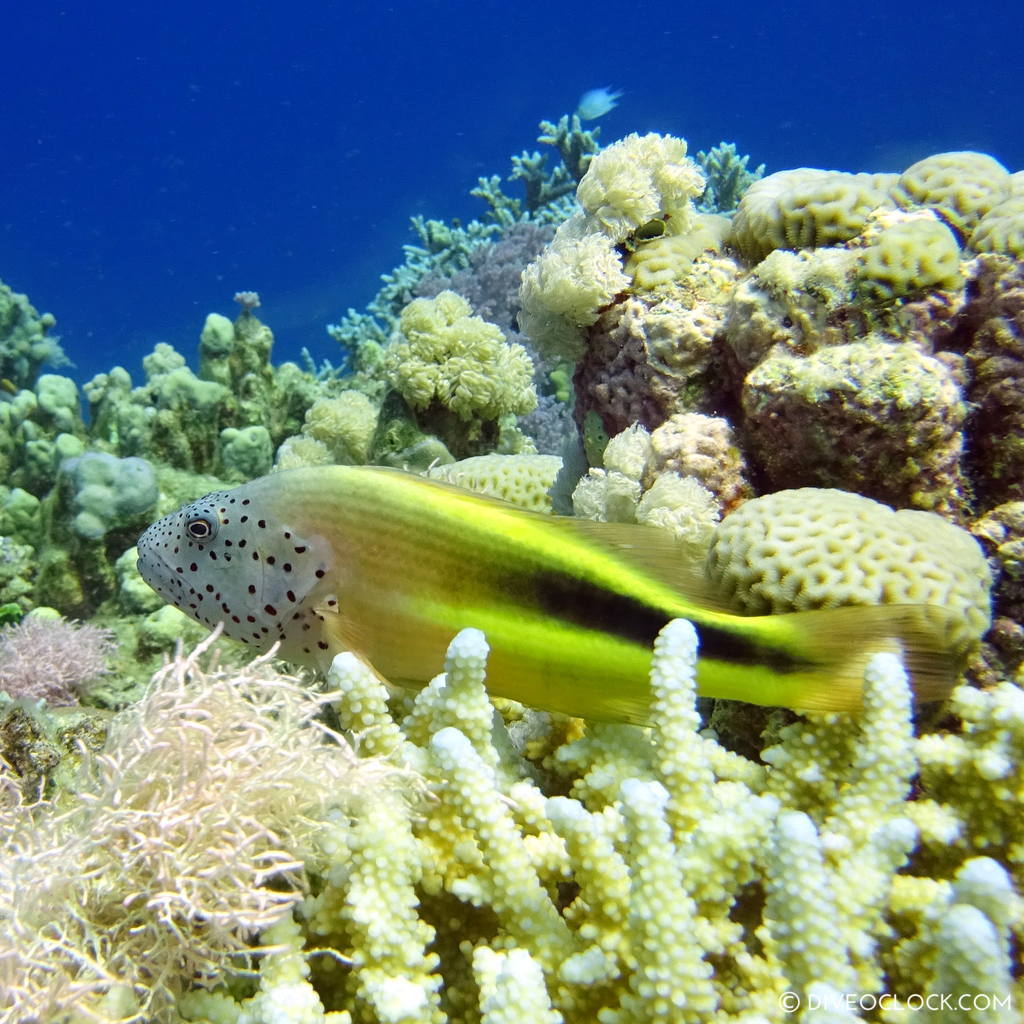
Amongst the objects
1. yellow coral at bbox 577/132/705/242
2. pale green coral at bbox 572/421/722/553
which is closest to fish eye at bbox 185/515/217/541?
pale green coral at bbox 572/421/722/553

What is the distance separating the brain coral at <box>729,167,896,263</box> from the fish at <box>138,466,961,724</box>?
2.02m

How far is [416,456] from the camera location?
19.3 ft

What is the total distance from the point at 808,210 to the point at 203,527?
2.95m

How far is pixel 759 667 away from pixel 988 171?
9.40ft

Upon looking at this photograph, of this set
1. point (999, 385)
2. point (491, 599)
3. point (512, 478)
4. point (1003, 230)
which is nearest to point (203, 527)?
point (491, 599)

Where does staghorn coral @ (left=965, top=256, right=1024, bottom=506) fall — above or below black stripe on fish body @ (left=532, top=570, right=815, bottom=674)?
above

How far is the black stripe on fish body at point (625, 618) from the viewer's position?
2.04 meters

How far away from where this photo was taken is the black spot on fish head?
2598mm

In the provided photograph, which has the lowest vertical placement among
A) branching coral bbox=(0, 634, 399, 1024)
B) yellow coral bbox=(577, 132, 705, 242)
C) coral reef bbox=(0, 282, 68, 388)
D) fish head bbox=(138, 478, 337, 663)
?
branching coral bbox=(0, 634, 399, 1024)

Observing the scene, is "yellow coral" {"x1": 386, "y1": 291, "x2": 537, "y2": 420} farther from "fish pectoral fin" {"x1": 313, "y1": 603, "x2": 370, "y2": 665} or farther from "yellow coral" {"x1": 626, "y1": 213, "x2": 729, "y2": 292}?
"fish pectoral fin" {"x1": 313, "y1": 603, "x2": 370, "y2": 665}

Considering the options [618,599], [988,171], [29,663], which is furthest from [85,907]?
[988,171]

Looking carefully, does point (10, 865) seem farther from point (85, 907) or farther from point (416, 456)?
point (416, 456)

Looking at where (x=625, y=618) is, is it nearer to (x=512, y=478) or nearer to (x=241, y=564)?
(x=241, y=564)

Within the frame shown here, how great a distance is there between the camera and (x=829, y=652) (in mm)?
2029
